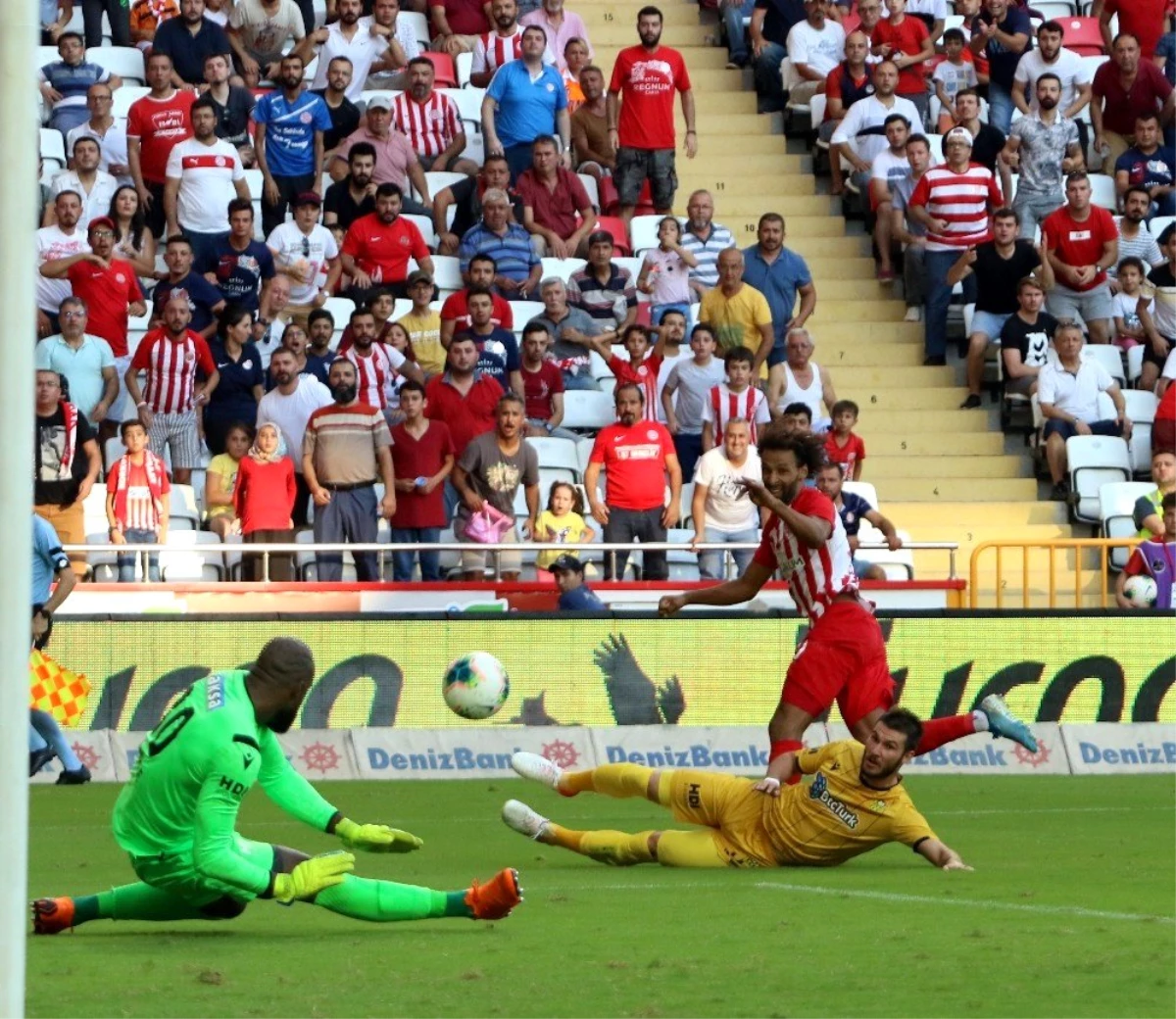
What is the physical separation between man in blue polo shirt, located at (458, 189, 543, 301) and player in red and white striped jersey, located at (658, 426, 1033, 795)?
34.3 feet

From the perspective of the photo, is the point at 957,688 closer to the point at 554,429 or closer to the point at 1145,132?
the point at 554,429

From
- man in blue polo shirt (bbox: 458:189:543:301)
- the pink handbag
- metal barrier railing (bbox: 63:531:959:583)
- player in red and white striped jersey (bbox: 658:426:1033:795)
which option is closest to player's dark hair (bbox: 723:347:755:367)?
metal barrier railing (bbox: 63:531:959:583)

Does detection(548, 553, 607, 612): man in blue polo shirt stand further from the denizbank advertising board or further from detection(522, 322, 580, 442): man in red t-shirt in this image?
detection(522, 322, 580, 442): man in red t-shirt

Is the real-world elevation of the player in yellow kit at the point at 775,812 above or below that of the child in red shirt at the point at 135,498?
below

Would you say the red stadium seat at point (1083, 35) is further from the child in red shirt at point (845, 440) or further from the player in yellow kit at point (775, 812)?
the player in yellow kit at point (775, 812)

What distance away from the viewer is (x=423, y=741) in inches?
678

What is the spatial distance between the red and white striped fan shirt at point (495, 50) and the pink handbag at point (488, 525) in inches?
234

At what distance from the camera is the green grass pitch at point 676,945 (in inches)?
287

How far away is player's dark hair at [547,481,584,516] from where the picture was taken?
65.6 feet

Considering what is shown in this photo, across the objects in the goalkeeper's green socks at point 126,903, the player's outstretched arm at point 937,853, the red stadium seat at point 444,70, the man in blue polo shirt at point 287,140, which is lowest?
the player's outstretched arm at point 937,853

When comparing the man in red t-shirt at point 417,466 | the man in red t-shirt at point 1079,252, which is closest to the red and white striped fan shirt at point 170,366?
the man in red t-shirt at point 417,466

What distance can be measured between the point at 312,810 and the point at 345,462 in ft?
36.9

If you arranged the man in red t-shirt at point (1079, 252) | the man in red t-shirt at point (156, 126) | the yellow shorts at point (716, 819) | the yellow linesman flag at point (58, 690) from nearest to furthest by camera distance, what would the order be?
the yellow shorts at point (716, 819), the yellow linesman flag at point (58, 690), the man in red t-shirt at point (156, 126), the man in red t-shirt at point (1079, 252)

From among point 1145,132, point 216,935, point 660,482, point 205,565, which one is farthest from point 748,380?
point 216,935
